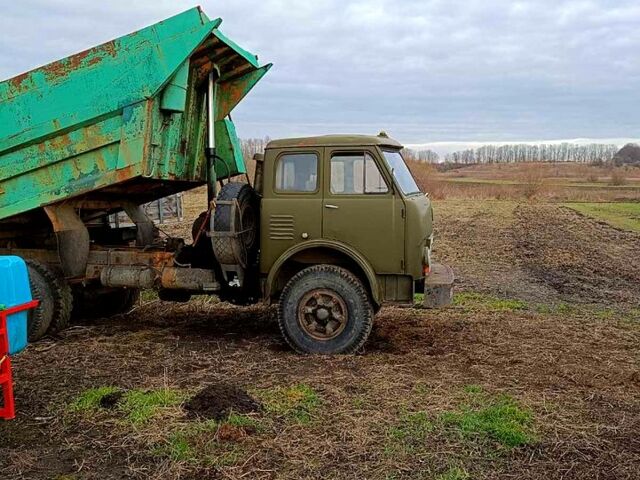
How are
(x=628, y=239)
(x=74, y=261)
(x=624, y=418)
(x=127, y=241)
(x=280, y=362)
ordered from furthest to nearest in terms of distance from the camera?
(x=628, y=239) < (x=127, y=241) < (x=74, y=261) < (x=280, y=362) < (x=624, y=418)

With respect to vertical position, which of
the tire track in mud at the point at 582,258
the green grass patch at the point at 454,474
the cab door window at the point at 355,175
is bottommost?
the tire track in mud at the point at 582,258

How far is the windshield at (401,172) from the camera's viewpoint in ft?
22.1

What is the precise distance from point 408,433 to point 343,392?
0.94 meters

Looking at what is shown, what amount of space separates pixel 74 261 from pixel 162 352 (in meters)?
1.47

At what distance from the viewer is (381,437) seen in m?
4.62

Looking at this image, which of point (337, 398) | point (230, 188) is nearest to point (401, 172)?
point (230, 188)

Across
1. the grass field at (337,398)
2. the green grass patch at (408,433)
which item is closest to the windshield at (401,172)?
the grass field at (337,398)

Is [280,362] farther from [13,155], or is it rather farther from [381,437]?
[13,155]

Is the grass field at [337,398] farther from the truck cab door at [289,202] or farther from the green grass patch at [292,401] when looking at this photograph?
the truck cab door at [289,202]

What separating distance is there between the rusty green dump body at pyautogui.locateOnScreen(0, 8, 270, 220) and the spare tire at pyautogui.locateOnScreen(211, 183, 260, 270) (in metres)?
0.81

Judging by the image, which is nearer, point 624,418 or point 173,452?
point 173,452

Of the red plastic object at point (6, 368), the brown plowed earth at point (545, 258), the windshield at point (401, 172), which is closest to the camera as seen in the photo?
the red plastic object at point (6, 368)

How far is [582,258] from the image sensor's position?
15242 millimetres

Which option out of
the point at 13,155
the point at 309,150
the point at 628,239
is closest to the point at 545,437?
the point at 309,150
